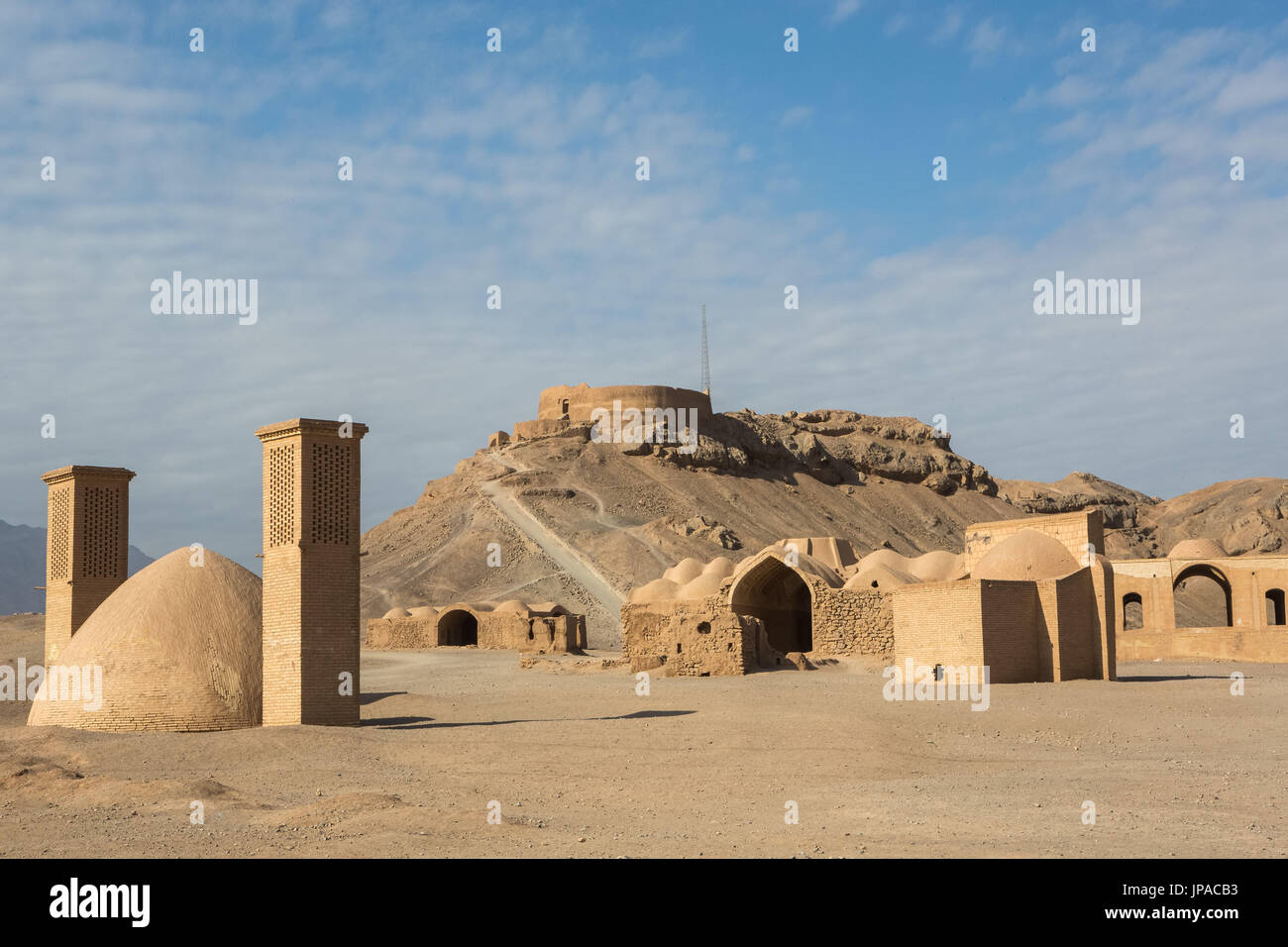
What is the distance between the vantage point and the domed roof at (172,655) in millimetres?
13398

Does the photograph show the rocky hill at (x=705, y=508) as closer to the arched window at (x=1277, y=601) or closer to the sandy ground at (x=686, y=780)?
the arched window at (x=1277, y=601)

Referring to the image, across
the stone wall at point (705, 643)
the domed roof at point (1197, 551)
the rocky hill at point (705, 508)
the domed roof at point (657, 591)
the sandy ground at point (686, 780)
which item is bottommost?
the sandy ground at point (686, 780)

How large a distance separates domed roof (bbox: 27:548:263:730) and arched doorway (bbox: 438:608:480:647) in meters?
24.2

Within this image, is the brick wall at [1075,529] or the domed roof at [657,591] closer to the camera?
the brick wall at [1075,529]

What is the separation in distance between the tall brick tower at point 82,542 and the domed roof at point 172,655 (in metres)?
2.05

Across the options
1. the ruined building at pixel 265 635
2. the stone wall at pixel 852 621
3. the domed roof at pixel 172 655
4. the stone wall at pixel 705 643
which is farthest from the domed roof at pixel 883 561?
the domed roof at pixel 172 655

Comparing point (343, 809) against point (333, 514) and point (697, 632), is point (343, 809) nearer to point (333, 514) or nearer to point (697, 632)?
point (333, 514)

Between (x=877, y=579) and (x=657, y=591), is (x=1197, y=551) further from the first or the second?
(x=657, y=591)

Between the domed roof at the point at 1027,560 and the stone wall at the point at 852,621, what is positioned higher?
the domed roof at the point at 1027,560

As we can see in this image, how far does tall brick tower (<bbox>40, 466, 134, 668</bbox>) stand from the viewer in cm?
1623

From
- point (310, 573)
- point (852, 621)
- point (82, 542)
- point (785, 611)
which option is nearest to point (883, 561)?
point (785, 611)

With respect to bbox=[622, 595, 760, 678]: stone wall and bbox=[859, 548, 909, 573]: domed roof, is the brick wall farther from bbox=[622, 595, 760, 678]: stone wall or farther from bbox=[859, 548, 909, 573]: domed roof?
bbox=[859, 548, 909, 573]: domed roof

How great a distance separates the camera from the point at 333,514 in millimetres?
13594

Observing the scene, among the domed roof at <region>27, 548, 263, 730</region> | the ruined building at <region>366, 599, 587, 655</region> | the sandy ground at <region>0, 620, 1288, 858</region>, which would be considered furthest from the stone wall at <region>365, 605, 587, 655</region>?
the domed roof at <region>27, 548, 263, 730</region>
